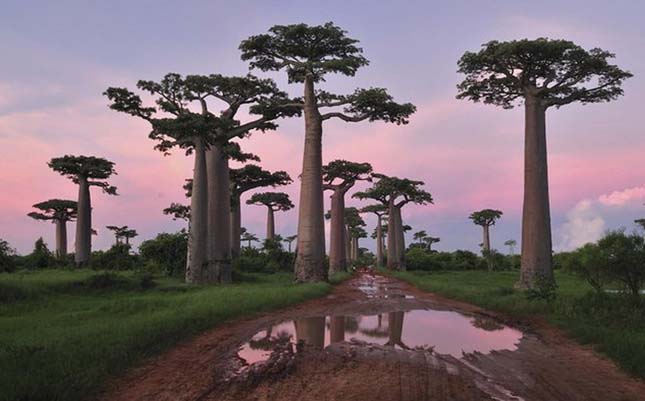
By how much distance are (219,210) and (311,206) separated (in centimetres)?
495

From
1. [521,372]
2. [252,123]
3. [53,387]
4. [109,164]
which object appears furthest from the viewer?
[109,164]

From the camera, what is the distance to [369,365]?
227 inches

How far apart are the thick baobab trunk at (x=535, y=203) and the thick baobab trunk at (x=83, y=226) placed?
2813 centimetres

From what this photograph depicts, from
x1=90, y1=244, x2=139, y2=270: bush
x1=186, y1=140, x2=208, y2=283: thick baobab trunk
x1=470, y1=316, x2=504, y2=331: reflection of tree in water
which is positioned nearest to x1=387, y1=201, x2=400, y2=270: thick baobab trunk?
x1=90, y1=244, x2=139, y2=270: bush

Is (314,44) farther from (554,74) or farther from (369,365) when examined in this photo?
(369,365)

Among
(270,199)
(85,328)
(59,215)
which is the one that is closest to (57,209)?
(59,215)

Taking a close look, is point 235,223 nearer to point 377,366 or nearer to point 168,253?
point 168,253

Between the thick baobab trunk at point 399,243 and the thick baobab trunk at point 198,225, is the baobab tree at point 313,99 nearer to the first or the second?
the thick baobab trunk at point 198,225

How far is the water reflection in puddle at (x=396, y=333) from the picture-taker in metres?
7.18

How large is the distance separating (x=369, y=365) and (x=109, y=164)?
31.7 meters

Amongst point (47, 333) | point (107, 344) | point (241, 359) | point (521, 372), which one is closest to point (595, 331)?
point (521, 372)

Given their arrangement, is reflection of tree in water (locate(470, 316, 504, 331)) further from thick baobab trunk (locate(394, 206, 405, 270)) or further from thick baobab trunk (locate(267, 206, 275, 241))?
thick baobab trunk (locate(267, 206, 275, 241))

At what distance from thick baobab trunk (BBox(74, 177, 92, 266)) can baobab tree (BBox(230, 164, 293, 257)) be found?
33.7 feet

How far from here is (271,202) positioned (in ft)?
144
